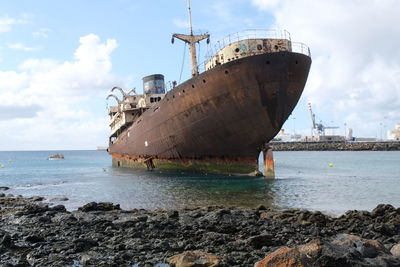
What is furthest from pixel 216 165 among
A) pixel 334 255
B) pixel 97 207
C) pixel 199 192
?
pixel 334 255

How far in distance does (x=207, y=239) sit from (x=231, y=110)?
12607mm

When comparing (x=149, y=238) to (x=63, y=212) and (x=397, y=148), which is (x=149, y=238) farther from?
(x=397, y=148)

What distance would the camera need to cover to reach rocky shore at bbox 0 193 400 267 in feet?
19.0

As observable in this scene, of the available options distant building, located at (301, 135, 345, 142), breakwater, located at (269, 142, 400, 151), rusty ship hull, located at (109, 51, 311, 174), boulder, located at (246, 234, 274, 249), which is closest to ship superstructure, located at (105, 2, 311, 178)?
rusty ship hull, located at (109, 51, 311, 174)

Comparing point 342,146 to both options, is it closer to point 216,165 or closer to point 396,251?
point 216,165

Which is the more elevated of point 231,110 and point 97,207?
point 231,110

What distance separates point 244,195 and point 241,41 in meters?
8.03

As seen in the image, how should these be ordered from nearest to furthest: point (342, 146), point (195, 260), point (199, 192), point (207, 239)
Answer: point (195, 260) → point (207, 239) → point (199, 192) → point (342, 146)

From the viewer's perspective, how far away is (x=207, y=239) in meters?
7.42

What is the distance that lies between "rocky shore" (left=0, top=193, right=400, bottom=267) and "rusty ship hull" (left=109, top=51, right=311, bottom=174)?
9104mm

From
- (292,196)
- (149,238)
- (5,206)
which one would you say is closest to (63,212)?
(5,206)

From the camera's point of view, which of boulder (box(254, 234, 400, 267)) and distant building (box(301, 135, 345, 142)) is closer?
boulder (box(254, 234, 400, 267))

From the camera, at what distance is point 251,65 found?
18.5 m

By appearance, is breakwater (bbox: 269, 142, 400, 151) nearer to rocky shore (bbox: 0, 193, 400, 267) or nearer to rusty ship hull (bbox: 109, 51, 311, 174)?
rusty ship hull (bbox: 109, 51, 311, 174)
